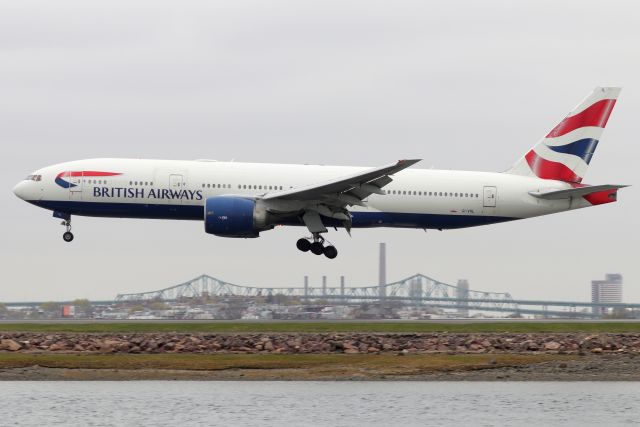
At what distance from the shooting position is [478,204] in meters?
58.2

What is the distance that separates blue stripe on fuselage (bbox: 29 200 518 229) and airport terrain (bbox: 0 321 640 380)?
279 inches

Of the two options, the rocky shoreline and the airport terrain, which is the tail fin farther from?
the rocky shoreline

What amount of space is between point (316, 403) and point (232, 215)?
56.5ft

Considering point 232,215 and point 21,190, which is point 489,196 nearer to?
point 232,215

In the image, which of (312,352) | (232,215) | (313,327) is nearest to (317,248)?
(232,215)

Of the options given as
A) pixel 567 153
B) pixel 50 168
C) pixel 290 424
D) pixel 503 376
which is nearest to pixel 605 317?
pixel 567 153

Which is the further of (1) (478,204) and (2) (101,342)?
(1) (478,204)

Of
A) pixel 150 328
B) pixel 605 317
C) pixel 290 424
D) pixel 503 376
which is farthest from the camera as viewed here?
pixel 605 317

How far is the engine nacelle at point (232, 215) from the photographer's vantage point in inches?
2135

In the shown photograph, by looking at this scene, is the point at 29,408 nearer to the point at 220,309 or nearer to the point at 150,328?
the point at 150,328

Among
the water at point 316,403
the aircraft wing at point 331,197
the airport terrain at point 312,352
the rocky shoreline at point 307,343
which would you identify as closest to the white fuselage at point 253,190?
the aircraft wing at point 331,197

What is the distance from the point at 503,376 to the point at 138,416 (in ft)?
44.8

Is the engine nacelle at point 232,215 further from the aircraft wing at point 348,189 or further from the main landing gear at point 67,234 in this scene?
the main landing gear at point 67,234

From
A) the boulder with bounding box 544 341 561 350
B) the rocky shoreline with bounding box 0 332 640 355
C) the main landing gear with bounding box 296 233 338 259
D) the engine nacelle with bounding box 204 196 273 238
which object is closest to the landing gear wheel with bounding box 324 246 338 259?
the main landing gear with bounding box 296 233 338 259
